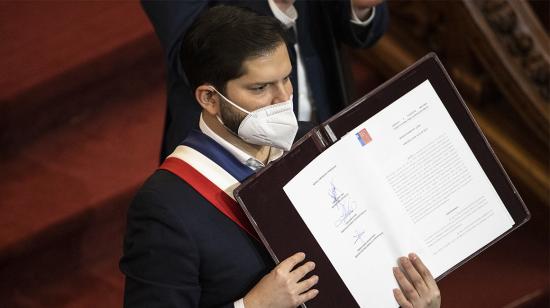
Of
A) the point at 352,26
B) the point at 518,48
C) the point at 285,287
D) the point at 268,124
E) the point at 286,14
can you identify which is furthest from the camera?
the point at 518,48

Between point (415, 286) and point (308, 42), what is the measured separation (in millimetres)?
920

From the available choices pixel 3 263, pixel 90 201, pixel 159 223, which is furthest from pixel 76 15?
pixel 159 223

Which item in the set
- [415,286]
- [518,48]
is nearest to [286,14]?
[415,286]

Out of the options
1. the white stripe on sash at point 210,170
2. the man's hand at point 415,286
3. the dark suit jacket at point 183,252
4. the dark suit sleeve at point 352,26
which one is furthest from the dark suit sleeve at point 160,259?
the dark suit sleeve at point 352,26

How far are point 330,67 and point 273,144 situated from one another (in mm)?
798

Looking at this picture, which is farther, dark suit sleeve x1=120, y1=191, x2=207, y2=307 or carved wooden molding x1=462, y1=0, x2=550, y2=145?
carved wooden molding x1=462, y1=0, x2=550, y2=145

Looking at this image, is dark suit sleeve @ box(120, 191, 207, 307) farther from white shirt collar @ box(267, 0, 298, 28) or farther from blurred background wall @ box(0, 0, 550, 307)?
blurred background wall @ box(0, 0, 550, 307)

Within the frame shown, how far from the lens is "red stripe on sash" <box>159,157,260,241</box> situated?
63.1 inches

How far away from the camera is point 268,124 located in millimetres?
1630

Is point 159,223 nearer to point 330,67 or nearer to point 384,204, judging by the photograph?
point 384,204

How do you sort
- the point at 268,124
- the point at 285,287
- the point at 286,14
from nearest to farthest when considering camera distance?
the point at 285,287, the point at 268,124, the point at 286,14
